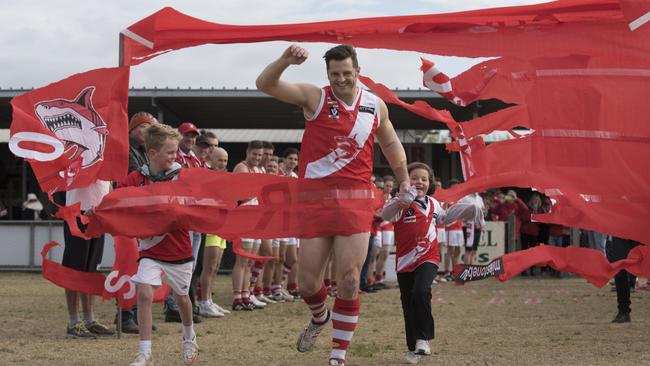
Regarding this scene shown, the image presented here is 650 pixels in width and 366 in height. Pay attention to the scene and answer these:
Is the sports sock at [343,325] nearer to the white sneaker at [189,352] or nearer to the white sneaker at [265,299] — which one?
the white sneaker at [189,352]

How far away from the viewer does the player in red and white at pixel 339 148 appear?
6.33 meters

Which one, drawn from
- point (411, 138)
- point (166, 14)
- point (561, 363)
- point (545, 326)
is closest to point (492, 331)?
point (545, 326)

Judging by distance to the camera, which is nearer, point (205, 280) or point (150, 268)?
point (150, 268)

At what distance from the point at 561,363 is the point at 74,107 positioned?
4325 mm

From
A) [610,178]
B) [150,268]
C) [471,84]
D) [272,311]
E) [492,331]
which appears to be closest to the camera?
[610,178]

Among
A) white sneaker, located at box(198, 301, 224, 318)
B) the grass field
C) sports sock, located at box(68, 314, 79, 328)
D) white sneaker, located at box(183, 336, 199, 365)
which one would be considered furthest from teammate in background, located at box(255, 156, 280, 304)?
white sneaker, located at box(183, 336, 199, 365)

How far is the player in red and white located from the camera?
633 cm

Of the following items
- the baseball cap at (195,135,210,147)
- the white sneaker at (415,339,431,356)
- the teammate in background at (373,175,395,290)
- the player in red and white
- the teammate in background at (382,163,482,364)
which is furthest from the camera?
the teammate in background at (373,175,395,290)

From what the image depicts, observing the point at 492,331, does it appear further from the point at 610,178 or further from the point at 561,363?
the point at 610,178

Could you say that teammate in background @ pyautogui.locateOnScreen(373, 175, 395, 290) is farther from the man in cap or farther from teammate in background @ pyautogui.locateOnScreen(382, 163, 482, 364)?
teammate in background @ pyautogui.locateOnScreen(382, 163, 482, 364)

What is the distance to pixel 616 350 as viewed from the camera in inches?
296

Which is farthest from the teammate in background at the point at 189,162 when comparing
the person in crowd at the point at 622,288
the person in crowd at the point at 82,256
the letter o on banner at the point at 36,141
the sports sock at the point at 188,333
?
the person in crowd at the point at 622,288

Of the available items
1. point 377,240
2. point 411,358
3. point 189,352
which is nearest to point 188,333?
point 189,352

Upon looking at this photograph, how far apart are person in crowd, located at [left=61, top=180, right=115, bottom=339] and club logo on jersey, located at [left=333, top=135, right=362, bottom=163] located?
2681mm
